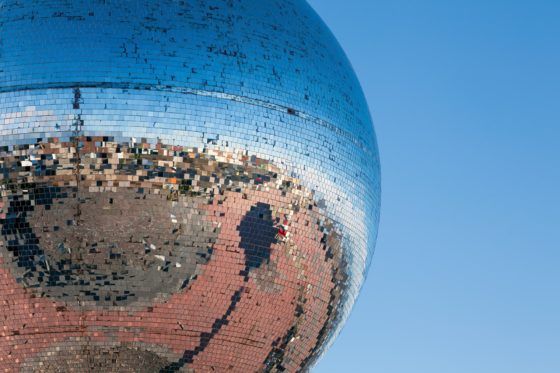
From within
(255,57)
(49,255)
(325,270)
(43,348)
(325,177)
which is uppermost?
(255,57)

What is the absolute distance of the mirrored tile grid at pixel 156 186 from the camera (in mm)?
16266

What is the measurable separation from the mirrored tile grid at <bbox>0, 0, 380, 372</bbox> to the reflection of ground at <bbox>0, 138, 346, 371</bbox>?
0.06 ft

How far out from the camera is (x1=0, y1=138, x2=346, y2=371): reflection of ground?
1622 centimetres

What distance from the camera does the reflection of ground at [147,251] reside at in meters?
16.2

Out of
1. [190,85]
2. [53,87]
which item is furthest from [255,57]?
[53,87]

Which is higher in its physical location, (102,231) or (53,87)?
(53,87)

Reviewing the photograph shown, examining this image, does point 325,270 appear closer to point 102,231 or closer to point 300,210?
point 300,210

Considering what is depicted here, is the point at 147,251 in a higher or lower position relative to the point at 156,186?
lower

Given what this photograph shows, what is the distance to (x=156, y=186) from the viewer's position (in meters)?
16.3

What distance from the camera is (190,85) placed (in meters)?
16.6

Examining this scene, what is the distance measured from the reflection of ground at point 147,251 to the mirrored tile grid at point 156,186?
2 centimetres

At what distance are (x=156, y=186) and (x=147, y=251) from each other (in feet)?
2.82

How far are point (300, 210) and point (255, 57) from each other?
220 centimetres

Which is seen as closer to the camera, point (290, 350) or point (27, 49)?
point (27, 49)
